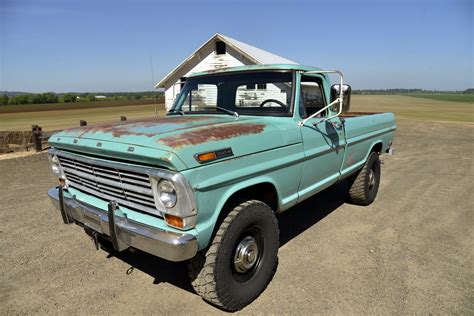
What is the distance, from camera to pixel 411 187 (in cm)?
607

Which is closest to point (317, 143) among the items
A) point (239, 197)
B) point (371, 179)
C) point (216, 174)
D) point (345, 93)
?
point (345, 93)

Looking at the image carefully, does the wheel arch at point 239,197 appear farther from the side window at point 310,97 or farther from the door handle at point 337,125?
the door handle at point 337,125

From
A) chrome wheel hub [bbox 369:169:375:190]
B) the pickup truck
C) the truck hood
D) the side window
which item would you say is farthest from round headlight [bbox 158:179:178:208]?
chrome wheel hub [bbox 369:169:375:190]

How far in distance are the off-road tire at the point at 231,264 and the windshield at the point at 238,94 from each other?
46.0 inches

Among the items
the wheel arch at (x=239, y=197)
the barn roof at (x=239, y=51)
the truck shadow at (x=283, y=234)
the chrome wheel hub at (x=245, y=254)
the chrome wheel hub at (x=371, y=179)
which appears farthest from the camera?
the barn roof at (x=239, y=51)

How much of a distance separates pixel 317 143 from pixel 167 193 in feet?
6.06

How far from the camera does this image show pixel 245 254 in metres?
2.68

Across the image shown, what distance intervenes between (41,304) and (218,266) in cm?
161

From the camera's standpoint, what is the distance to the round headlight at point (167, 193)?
84.1 inches

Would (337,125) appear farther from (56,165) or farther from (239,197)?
(56,165)

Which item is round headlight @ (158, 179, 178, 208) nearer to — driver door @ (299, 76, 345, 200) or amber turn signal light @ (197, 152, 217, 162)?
amber turn signal light @ (197, 152, 217, 162)

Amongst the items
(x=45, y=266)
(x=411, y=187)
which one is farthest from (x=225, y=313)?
(x=411, y=187)

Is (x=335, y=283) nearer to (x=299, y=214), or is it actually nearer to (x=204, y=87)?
(x=299, y=214)

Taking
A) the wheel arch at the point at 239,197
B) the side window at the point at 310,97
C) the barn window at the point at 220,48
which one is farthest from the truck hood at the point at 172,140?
the barn window at the point at 220,48
